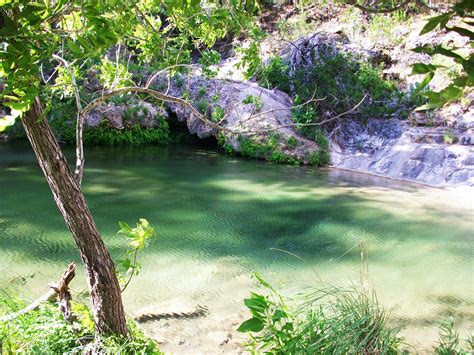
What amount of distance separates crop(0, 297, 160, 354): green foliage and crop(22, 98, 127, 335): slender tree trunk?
0.29 feet

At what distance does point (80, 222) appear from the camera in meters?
1.99

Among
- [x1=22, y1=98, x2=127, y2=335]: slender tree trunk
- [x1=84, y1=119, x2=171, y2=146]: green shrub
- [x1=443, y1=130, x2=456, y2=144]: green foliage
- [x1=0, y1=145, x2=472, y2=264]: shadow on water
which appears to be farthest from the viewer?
[x1=84, y1=119, x2=171, y2=146]: green shrub

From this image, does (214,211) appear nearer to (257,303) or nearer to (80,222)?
(257,303)

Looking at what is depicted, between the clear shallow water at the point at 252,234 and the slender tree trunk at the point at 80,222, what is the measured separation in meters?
1.24

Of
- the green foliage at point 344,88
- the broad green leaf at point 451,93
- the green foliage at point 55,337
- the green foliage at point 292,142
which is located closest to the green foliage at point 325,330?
the green foliage at point 55,337

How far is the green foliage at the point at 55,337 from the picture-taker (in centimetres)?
215

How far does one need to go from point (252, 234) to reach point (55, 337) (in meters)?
3.27

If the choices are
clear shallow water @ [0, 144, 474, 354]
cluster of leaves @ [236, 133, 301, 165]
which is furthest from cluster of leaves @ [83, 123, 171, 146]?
cluster of leaves @ [236, 133, 301, 165]

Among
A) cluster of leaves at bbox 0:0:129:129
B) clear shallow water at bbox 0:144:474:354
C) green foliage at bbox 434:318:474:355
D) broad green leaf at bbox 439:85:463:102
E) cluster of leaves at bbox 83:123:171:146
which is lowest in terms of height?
clear shallow water at bbox 0:144:474:354

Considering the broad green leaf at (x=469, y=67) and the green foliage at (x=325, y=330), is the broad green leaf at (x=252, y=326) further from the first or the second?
the broad green leaf at (x=469, y=67)

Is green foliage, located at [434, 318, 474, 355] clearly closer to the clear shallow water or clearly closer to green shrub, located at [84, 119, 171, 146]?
the clear shallow water

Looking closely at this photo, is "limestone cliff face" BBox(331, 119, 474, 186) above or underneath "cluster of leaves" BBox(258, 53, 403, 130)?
underneath

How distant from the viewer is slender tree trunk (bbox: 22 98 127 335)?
1774 mm

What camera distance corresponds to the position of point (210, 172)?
864 cm
